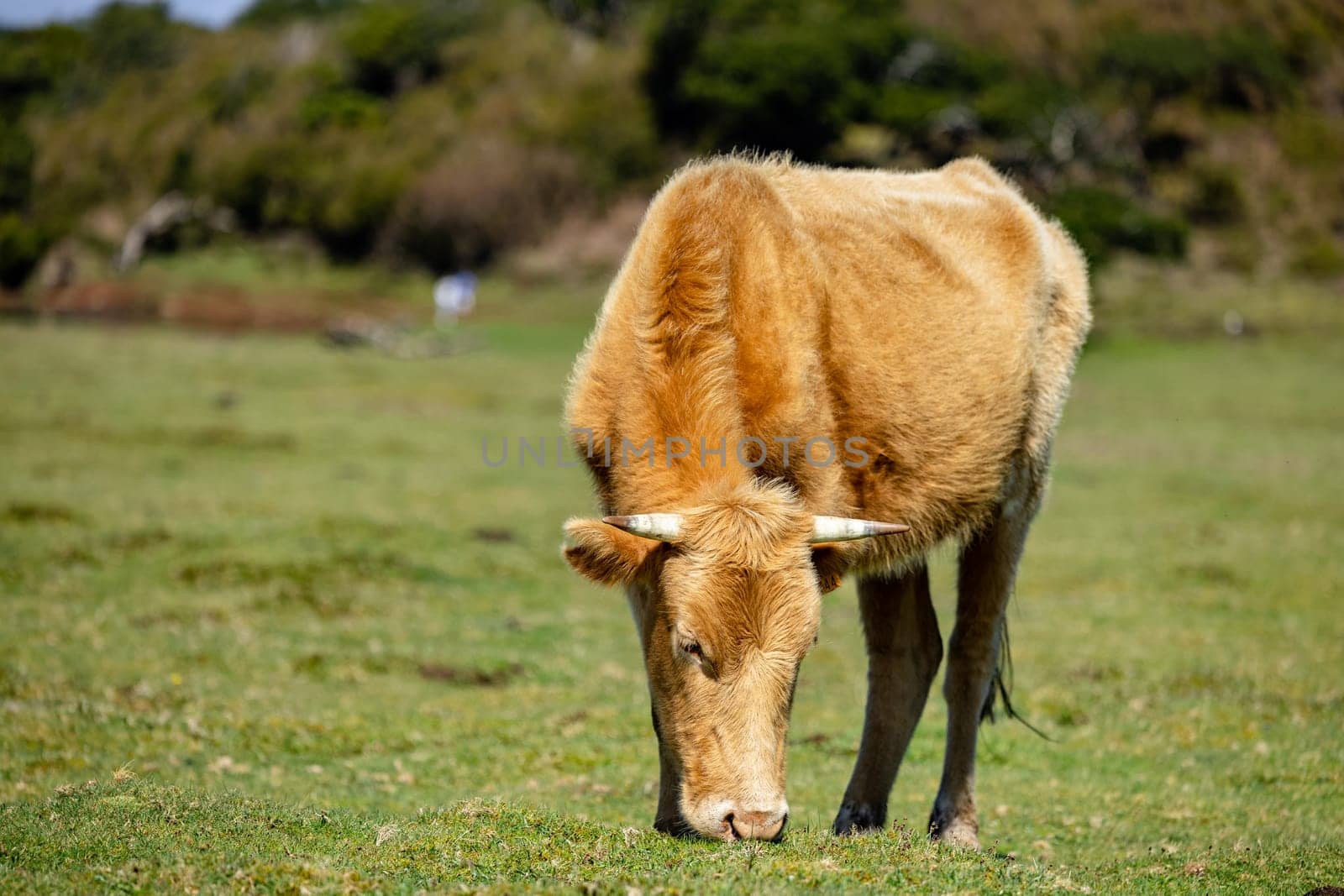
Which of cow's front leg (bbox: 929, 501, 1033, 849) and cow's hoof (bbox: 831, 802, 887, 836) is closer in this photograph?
cow's hoof (bbox: 831, 802, 887, 836)

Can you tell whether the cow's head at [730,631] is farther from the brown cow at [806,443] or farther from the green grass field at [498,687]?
the green grass field at [498,687]

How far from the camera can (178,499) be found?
16.3 metres

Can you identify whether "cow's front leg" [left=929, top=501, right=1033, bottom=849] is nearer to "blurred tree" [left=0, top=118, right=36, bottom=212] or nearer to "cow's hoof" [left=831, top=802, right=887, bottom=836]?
"cow's hoof" [left=831, top=802, right=887, bottom=836]

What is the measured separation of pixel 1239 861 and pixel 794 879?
283 centimetres

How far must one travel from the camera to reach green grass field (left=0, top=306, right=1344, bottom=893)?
→ 5355mm

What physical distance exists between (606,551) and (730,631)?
67cm

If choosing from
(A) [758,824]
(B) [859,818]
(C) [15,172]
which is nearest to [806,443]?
(A) [758,824]

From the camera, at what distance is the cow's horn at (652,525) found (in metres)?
5.40

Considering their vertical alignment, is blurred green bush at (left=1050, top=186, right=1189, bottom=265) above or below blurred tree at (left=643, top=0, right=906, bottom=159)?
below

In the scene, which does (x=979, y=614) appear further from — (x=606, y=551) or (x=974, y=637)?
(x=606, y=551)

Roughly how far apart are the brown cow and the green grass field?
575mm

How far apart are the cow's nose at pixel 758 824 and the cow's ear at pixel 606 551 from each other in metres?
1.13

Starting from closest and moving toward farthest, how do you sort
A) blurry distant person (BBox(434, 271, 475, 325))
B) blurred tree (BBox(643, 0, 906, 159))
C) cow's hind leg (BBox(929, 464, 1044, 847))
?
cow's hind leg (BBox(929, 464, 1044, 847)) → blurry distant person (BBox(434, 271, 475, 325)) → blurred tree (BBox(643, 0, 906, 159))

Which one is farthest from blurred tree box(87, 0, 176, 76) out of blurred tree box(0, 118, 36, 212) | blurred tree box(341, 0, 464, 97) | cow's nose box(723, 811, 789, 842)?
cow's nose box(723, 811, 789, 842)
